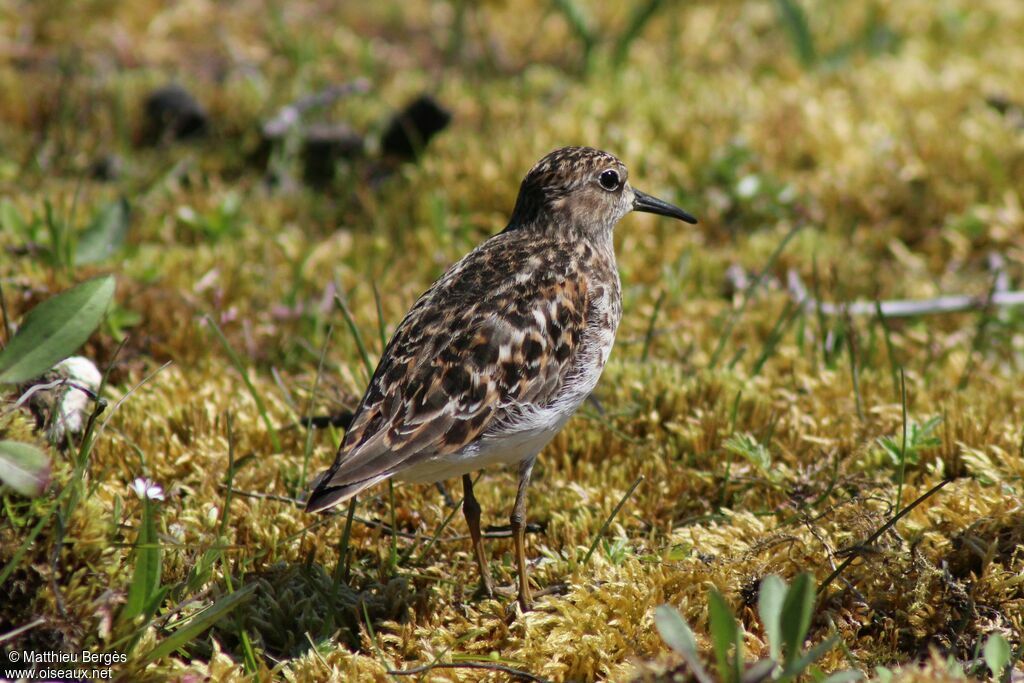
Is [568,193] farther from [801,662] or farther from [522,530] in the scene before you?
[801,662]

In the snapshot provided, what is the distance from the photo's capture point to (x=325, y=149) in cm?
766

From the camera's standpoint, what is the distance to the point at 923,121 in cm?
788

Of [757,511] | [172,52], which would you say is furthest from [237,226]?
[757,511]

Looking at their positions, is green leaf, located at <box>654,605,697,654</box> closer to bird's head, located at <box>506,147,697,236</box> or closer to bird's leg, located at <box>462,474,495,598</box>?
bird's leg, located at <box>462,474,495,598</box>

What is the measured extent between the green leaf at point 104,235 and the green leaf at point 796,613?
14.0 ft

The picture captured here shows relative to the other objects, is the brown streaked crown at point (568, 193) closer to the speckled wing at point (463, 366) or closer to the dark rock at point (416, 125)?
the speckled wing at point (463, 366)

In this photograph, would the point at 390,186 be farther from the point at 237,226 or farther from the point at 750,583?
the point at 750,583

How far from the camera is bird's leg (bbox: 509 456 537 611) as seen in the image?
4266 mm

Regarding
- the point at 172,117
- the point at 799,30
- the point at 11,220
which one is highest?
the point at 799,30

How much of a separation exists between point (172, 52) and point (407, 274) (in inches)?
139

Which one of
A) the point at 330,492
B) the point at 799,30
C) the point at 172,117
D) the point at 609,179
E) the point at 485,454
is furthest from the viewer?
the point at 799,30

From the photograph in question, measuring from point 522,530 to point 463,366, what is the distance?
0.71 m

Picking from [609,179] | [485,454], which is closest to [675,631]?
[485,454]

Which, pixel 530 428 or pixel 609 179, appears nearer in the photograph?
pixel 530 428
